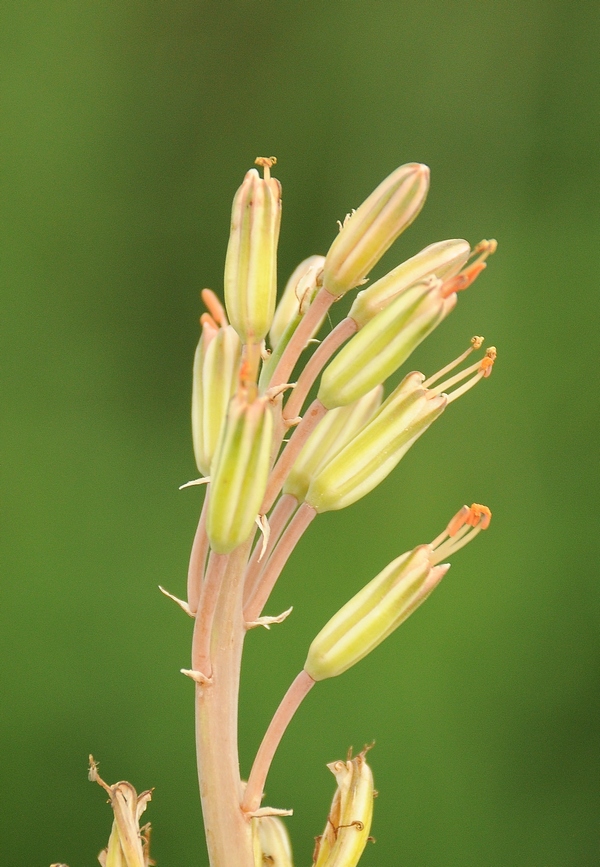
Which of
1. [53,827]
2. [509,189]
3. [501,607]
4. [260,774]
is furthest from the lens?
[509,189]

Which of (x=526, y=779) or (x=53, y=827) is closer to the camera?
(x=53, y=827)

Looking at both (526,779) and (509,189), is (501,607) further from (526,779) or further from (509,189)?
(509,189)

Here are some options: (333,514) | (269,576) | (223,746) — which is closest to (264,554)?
(269,576)

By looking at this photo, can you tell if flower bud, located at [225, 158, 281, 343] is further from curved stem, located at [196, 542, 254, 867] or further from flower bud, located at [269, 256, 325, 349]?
curved stem, located at [196, 542, 254, 867]

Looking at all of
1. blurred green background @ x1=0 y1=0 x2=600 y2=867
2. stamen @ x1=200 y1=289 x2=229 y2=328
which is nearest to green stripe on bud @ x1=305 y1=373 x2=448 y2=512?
stamen @ x1=200 y1=289 x2=229 y2=328

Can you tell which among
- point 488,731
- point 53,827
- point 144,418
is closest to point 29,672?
point 53,827

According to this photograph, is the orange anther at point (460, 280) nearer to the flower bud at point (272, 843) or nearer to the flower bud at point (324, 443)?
the flower bud at point (324, 443)
